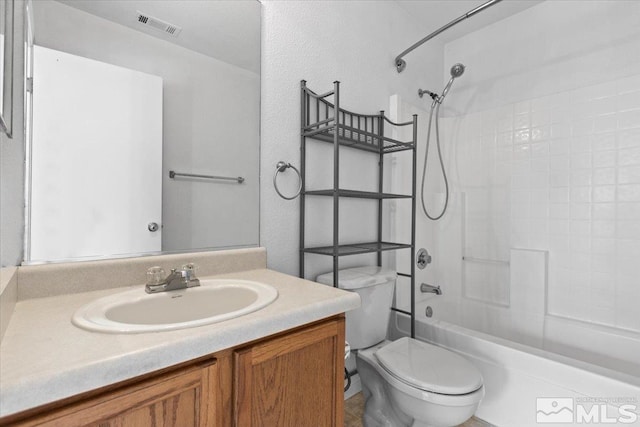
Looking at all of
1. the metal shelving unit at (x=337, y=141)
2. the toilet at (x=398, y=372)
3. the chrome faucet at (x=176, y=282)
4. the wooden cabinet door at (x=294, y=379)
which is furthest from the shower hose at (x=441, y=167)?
the chrome faucet at (x=176, y=282)

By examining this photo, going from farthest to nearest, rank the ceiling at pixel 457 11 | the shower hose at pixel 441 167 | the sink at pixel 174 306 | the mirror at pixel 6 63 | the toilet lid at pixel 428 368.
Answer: the shower hose at pixel 441 167
the ceiling at pixel 457 11
the toilet lid at pixel 428 368
the mirror at pixel 6 63
the sink at pixel 174 306

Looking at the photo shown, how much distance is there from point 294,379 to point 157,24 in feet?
4.25

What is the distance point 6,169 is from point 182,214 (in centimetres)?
50

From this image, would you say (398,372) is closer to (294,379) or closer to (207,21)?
(294,379)

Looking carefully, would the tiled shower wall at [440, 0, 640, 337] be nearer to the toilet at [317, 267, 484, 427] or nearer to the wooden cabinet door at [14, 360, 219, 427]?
the toilet at [317, 267, 484, 427]

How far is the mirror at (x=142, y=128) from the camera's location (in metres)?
0.94

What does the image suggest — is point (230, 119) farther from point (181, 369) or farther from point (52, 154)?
point (181, 369)

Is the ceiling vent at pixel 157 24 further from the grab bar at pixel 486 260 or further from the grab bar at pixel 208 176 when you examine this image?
the grab bar at pixel 486 260

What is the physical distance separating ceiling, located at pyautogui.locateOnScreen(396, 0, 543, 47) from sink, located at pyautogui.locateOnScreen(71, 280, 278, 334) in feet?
7.00

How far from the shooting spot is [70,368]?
0.49 metres

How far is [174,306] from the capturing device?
3.14ft

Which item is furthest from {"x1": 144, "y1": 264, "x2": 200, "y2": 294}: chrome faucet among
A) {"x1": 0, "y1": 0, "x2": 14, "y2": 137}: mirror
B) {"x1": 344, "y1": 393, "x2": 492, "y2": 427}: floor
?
{"x1": 344, "y1": 393, "x2": 492, "y2": 427}: floor

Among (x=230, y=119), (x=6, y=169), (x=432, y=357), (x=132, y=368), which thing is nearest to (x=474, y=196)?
(x=432, y=357)

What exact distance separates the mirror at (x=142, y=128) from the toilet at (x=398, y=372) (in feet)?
2.14
